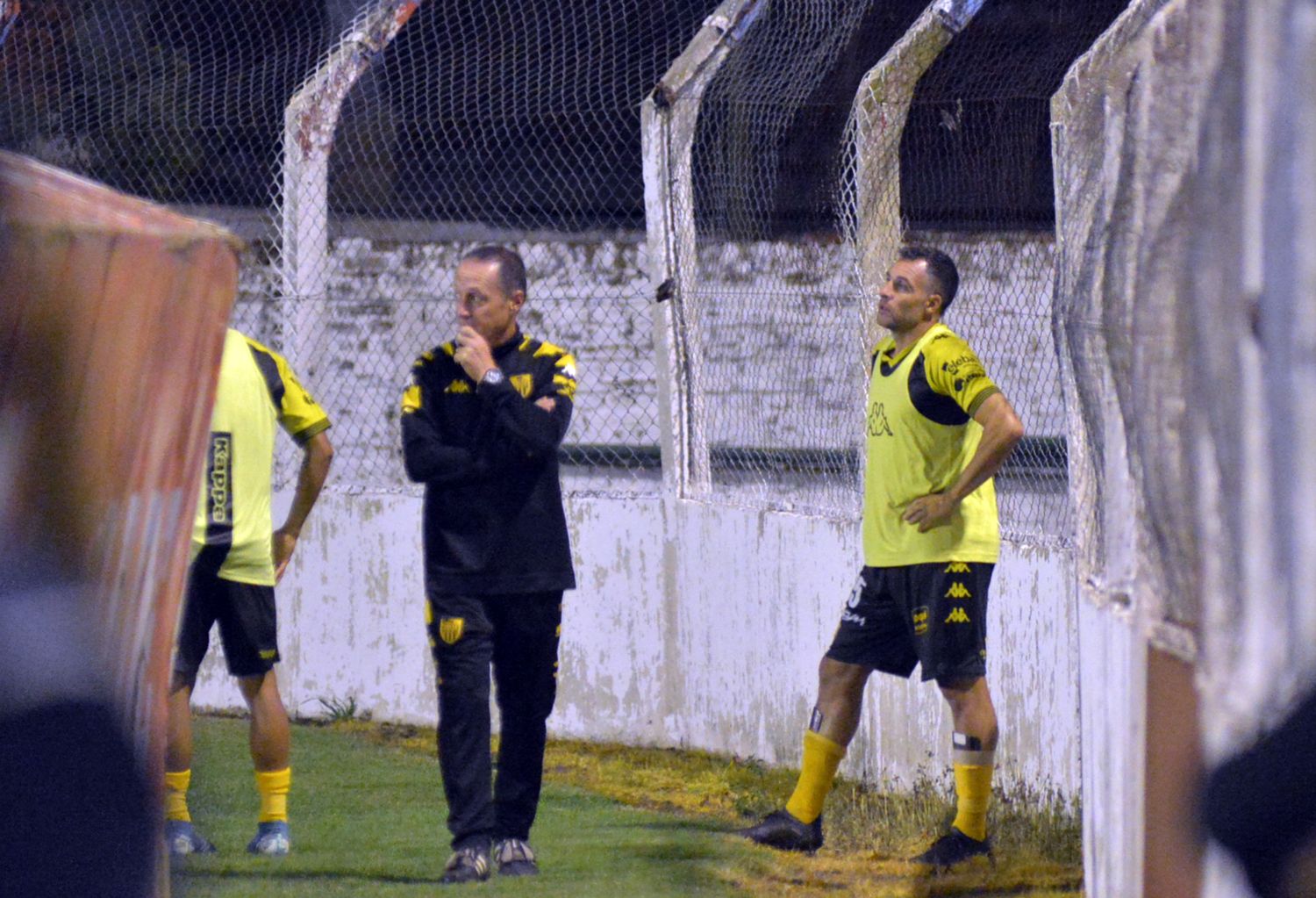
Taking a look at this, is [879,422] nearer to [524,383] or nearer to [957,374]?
[957,374]

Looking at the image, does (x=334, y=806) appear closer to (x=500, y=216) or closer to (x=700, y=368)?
(x=700, y=368)

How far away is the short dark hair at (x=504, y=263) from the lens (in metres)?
5.09

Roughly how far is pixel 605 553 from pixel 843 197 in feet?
5.99

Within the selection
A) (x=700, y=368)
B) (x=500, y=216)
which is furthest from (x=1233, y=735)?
(x=500, y=216)

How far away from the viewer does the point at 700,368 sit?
7.11m

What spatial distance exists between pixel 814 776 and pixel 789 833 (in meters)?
0.22

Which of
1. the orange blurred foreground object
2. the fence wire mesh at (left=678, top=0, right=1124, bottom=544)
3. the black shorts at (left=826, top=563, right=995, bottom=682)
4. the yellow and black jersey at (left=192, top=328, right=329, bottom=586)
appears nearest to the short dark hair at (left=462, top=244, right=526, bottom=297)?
the yellow and black jersey at (left=192, top=328, right=329, bottom=586)

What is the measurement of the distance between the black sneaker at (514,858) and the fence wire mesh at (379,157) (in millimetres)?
2911

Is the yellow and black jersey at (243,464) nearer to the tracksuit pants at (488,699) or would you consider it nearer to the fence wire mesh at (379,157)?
the tracksuit pants at (488,699)

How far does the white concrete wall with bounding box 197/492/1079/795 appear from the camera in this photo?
569 centimetres

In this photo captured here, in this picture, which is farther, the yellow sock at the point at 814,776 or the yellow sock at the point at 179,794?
the yellow sock at the point at 814,776

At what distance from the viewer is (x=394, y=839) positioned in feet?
18.5

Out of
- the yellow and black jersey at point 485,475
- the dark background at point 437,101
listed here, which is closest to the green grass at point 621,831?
the yellow and black jersey at point 485,475

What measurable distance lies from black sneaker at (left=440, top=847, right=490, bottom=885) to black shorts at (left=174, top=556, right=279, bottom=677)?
32.9 inches
